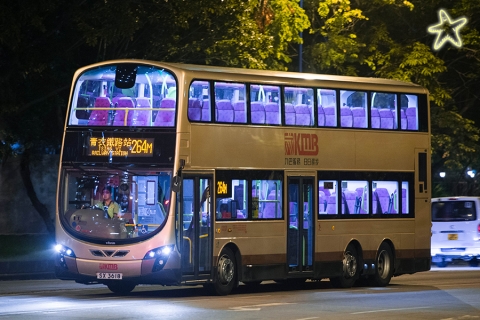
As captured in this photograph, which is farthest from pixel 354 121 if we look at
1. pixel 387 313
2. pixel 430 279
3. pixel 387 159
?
pixel 387 313

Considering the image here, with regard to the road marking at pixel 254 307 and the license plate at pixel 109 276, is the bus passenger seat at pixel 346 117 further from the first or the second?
the license plate at pixel 109 276

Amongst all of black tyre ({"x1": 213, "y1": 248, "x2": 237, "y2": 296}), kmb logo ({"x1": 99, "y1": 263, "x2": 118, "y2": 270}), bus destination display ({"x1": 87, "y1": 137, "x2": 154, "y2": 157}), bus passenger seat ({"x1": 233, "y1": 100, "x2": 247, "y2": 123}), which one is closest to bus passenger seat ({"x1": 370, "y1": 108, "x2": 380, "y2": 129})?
bus passenger seat ({"x1": 233, "y1": 100, "x2": 247, "y2": 123})

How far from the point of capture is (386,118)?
23.3 m

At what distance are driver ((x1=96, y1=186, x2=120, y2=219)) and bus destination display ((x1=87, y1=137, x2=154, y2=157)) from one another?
2.00 ft

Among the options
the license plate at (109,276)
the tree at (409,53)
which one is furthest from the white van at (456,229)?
the license plate at (109,276)

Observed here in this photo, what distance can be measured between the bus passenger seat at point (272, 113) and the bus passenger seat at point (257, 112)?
0.12 metres

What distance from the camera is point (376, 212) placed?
23.4 m

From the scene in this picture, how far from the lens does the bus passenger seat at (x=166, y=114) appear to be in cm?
1881

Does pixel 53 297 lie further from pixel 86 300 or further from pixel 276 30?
pixel 276 30

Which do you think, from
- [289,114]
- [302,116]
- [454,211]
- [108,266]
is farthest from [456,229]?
[108,266]

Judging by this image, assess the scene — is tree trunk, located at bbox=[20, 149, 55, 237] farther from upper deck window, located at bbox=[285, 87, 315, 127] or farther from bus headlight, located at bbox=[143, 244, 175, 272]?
bus headlight, located at bbox=[143, 244, 175, 272]

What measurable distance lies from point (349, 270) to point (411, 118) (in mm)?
3543

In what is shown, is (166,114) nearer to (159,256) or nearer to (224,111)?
(224,111)

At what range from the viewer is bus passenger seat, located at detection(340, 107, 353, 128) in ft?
73.4
